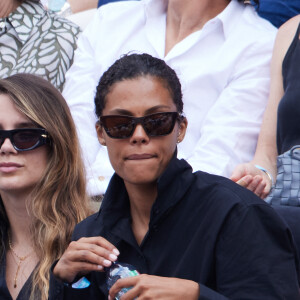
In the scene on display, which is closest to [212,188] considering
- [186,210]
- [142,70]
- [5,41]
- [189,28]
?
[186,210]

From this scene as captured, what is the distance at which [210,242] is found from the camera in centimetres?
220

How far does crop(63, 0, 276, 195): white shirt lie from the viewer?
11.3ft

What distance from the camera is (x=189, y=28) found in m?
3.91

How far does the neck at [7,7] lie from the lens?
14.6ft

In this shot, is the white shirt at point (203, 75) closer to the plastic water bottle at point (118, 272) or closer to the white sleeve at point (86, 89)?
the white sleeve at point (86, 89)

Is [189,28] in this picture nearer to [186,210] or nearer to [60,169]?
[60,169]

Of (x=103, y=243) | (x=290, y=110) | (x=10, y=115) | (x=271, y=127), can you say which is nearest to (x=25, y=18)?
(x=10, y=115)

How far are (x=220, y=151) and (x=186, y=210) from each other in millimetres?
1131

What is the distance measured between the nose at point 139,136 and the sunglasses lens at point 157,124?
15 millimetres

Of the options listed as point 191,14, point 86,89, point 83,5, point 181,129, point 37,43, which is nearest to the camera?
point 181,129

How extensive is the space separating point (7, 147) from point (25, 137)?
0.29 ft

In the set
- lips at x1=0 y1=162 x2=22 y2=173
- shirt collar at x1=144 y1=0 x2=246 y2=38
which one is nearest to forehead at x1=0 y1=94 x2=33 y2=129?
lips at x1=0 y1=162 x2=22 y2=173

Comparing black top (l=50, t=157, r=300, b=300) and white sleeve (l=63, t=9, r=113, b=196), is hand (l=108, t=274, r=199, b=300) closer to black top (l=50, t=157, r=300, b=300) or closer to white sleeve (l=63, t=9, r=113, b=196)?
black top (l=50, t=157, r=300, b=300)

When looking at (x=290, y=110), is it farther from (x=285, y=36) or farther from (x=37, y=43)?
(x=37, y=43)
